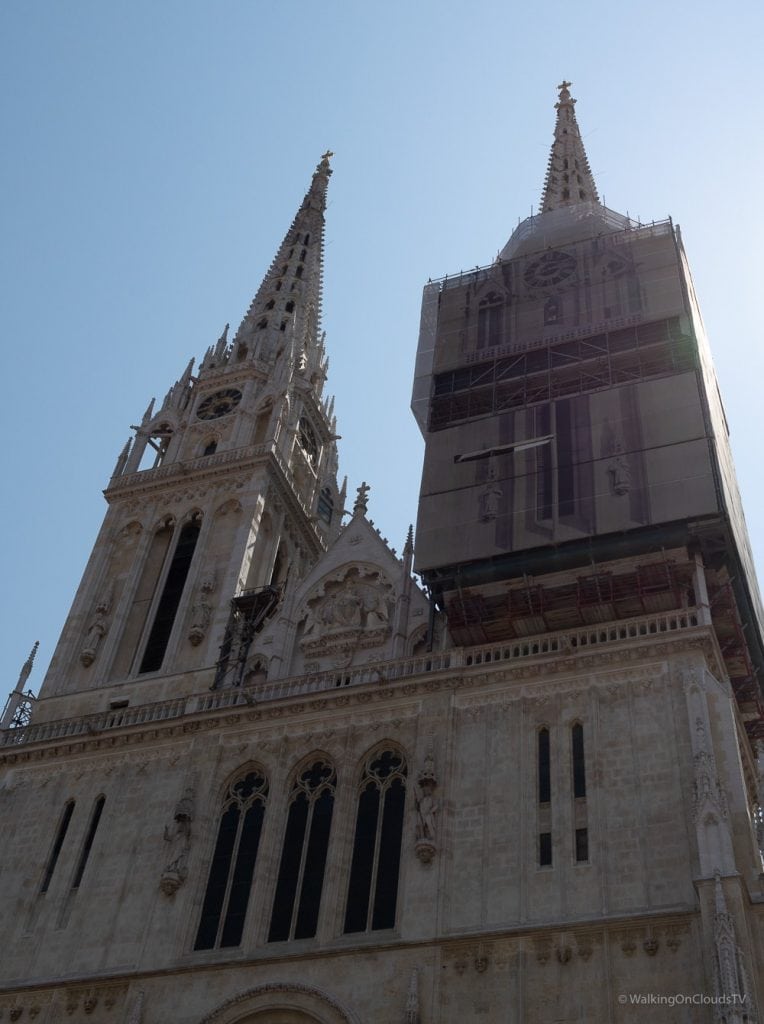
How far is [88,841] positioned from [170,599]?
870 cm

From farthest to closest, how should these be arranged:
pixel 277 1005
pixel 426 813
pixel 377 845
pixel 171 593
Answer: pixel 171 593
pixel 377 845
pixel 426 813
pixel 277 1005

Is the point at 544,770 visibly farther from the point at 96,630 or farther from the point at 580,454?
the point at 96,630

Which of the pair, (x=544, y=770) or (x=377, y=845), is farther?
(x=377, y=845)

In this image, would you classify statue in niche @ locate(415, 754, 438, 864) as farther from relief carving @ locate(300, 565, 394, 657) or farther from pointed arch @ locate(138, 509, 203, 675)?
pointed arch @ locate(138, 509, 203, 675)

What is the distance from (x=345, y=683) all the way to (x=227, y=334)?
67.8 ft

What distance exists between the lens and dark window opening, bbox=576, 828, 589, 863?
930 inches

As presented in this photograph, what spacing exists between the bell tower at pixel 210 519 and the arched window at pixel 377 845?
6547 millimetres

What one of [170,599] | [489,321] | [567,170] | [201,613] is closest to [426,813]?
[201,613]

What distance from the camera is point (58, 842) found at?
28.9 meters

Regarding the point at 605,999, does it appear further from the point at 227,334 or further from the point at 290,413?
the point at 227,334

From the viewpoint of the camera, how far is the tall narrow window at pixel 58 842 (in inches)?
1110

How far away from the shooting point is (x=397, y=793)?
2647 cm

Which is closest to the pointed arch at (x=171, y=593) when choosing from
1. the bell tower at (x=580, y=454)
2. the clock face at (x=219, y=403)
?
the clock face at (x=219, y=403)

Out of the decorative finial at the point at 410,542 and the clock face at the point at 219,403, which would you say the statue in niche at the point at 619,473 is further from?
the clock face at the point at 219,403
